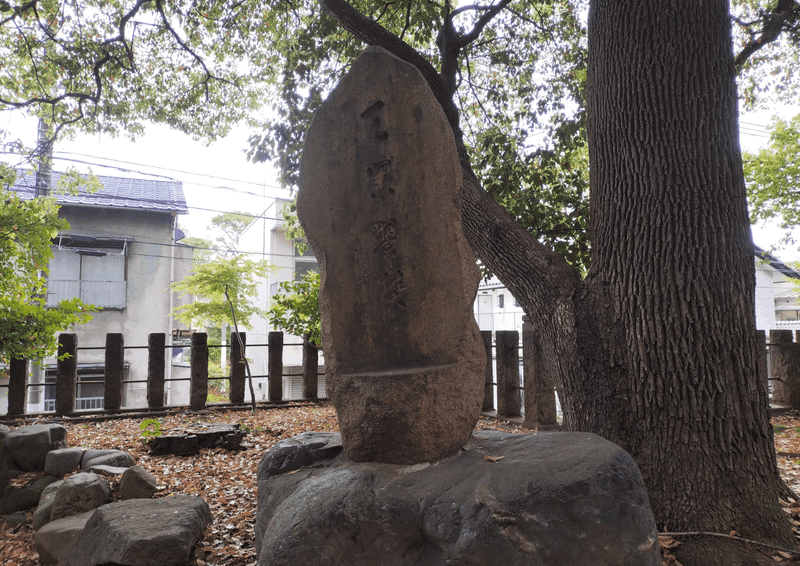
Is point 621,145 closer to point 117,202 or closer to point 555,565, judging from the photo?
point 555,565

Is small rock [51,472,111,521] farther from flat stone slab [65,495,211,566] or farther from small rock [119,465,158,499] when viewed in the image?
flat stone slab [65,495,211,566]

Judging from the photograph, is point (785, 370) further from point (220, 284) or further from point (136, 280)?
point (136, 280)

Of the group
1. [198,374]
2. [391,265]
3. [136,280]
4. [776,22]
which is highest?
[776,22]

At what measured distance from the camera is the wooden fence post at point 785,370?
31.3 feet

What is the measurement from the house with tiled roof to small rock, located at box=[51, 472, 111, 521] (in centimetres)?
1150

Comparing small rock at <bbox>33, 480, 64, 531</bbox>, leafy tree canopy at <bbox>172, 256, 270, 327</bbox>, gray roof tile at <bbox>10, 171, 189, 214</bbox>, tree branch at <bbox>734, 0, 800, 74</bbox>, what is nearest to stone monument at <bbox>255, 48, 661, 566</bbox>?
small rock at <bbox>33, 480, 64, 531</bbox>

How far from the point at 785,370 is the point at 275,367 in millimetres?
9614

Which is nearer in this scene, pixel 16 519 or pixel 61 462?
pixel 16 519

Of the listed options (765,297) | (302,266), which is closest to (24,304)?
(302,266)

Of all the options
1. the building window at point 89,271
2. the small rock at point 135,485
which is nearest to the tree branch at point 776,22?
the small rock at point 135,485

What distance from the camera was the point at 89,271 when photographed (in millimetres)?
16031

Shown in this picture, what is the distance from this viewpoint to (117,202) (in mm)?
16562

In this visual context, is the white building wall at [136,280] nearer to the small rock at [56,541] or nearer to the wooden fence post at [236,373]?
the wooden fence post at [236,373]

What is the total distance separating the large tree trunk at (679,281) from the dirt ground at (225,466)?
1.44 ft
